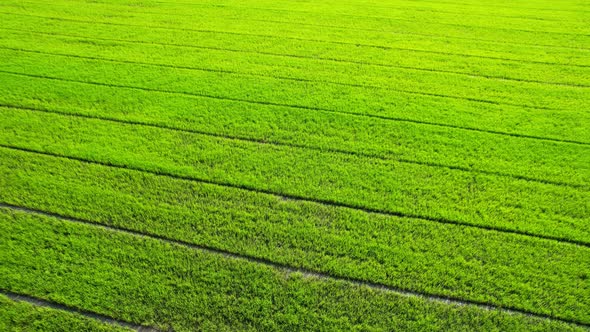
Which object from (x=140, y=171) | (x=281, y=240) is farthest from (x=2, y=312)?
(x=281, y=240)

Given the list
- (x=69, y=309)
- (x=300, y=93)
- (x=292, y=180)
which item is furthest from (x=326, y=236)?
(x=300, y=93)

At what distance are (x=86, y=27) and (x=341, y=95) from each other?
15.5 ft

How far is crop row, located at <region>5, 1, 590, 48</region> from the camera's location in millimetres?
7340

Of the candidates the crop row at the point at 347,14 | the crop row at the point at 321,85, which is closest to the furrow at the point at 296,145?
the crop row at the point at 321,85

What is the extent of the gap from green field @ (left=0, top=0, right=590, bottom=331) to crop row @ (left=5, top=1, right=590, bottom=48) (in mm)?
112

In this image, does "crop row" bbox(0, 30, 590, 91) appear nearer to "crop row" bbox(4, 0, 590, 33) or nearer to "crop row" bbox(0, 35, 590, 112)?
"crop row" bbox(0, 35, 590, 112)

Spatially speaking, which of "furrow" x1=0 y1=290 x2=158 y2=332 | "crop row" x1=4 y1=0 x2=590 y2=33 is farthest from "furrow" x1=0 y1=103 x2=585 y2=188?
"crop row" x1=4 y1=0 x2=590 y2=33

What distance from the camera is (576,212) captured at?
3.96 meters

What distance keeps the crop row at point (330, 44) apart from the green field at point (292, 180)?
46 millimetres

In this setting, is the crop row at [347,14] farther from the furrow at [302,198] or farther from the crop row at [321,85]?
the furrow at [302,198]

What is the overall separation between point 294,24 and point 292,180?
441 centimetres

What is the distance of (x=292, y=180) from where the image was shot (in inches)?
167

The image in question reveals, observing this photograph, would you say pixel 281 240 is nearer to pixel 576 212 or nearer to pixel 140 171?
pixel 140 171

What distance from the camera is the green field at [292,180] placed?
3189 mm
